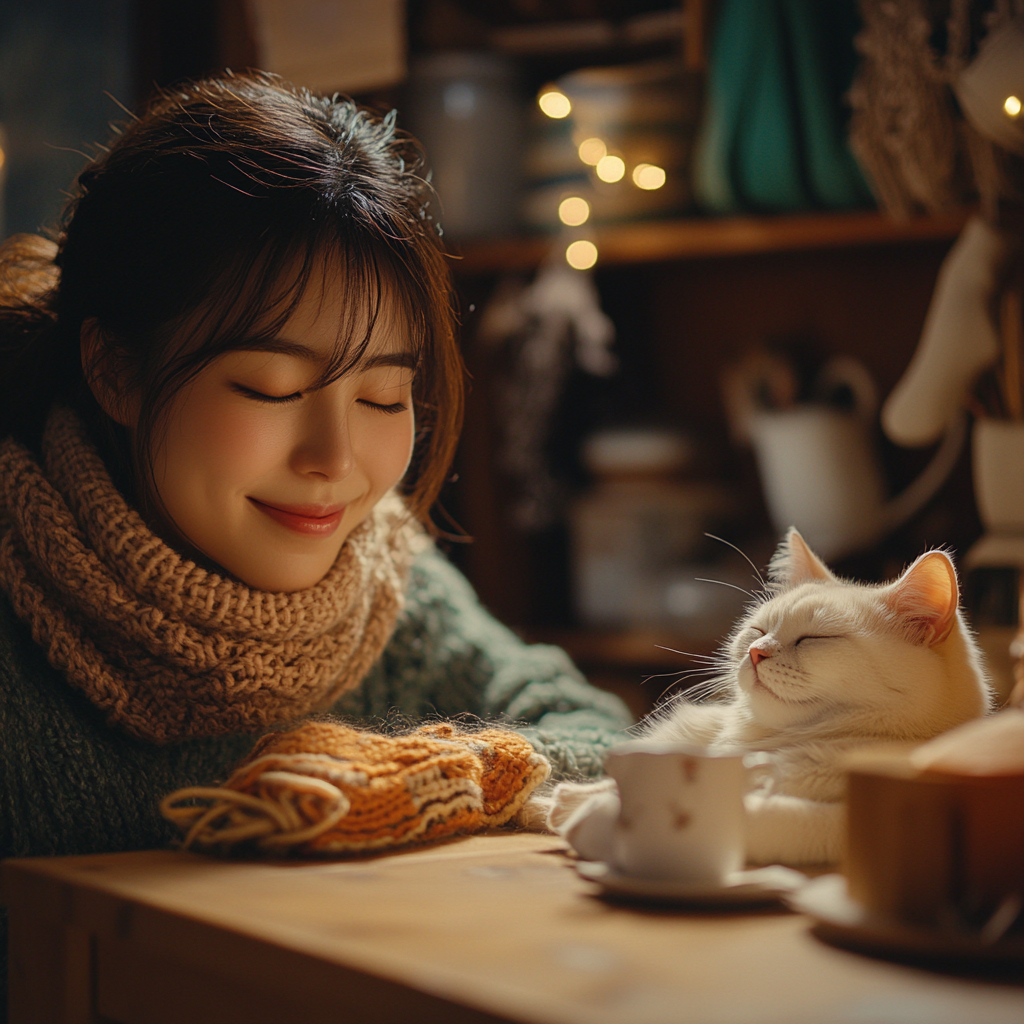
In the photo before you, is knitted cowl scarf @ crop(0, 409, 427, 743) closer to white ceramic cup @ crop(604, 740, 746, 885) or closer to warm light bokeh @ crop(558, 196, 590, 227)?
white ceramic cup @ crop(604, 740, 746, 885)

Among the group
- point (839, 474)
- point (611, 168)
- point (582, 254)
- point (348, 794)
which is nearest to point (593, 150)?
point (611, 168)

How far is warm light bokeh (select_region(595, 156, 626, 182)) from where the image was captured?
5.47 ft

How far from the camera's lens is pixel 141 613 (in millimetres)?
842

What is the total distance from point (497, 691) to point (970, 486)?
88 cm

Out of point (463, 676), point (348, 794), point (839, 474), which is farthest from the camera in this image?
point (839, 474)

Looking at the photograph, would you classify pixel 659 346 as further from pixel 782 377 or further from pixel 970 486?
pixel 970 486

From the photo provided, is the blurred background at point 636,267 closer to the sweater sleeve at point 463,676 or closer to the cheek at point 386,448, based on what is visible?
the sweater sleeve at point 463,676

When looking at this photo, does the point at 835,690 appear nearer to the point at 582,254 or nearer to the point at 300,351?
the point at 300,351

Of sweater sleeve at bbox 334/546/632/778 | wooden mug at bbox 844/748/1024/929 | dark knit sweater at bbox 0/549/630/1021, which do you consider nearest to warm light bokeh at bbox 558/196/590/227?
sweater sleeve at bbox 334/546/632/778

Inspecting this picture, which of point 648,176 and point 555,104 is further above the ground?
point 555,104

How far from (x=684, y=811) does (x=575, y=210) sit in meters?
1.32

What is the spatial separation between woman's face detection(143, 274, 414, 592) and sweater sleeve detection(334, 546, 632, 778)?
0.24 meters

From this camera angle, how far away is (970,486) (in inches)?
63.7

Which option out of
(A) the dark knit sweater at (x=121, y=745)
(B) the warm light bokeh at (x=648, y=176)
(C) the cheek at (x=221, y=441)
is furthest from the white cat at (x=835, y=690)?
(B) the warm light bokeh at (x=648, y=176)
